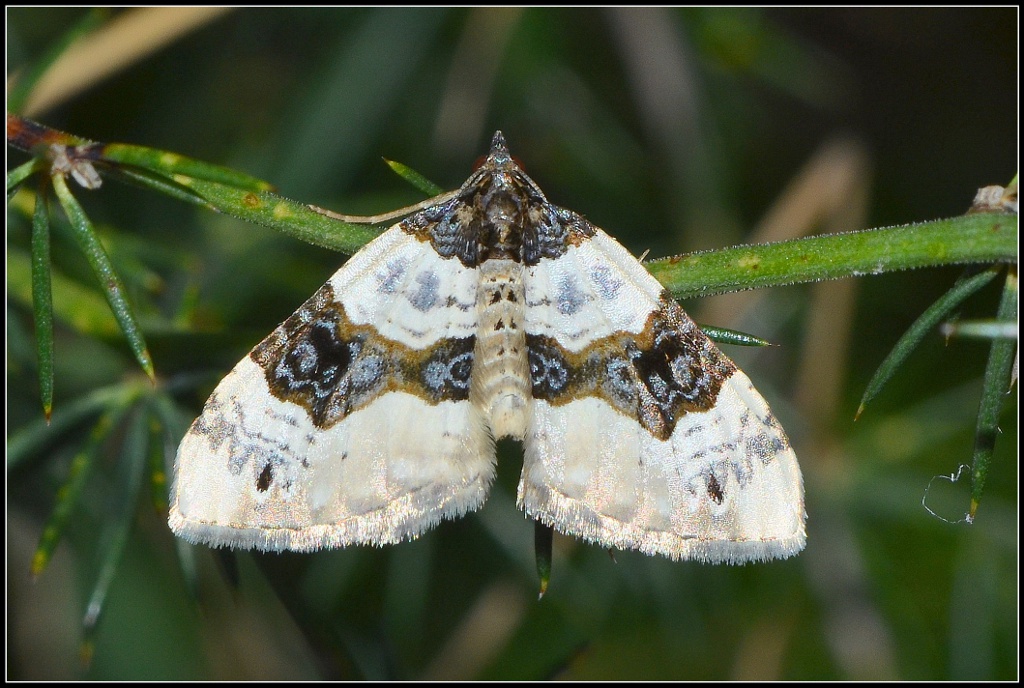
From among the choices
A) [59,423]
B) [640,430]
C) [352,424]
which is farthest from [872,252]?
[59,423]

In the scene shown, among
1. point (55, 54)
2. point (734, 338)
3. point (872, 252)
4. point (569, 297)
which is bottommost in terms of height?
point (734, 338)

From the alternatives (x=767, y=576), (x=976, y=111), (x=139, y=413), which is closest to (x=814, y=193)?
(x=976, y=111)

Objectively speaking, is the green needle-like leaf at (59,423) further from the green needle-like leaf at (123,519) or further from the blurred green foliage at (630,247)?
the blurred green foliage at (630,247)

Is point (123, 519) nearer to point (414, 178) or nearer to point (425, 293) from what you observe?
point (425, 293)

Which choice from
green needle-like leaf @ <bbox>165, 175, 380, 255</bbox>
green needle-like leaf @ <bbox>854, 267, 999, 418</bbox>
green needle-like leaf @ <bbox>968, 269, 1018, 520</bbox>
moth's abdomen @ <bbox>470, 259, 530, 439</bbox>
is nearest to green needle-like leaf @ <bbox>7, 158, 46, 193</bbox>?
green needle-like leaf @ <bbox>165, 175, 380, 255</bbox>

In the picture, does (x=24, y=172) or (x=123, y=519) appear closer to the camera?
(x=24, y=172)

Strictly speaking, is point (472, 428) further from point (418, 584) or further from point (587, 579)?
point (587, 579)
